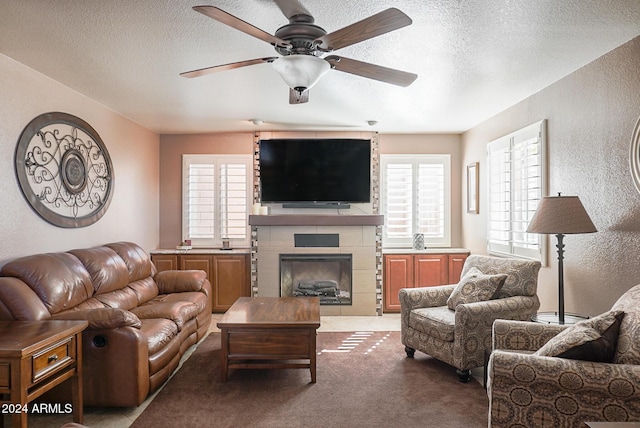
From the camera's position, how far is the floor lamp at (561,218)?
9.31ft

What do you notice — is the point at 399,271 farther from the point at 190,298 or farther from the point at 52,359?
the point at 52,359

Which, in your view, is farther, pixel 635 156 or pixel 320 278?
pixel 320 278

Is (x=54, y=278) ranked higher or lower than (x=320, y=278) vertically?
higher

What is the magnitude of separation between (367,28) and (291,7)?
387 mm

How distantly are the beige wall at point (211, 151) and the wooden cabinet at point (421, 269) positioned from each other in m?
0.51

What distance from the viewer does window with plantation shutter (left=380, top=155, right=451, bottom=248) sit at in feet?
19.2

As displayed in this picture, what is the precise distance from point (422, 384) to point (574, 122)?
245 centimetres

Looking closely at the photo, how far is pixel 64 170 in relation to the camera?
12.1 ft

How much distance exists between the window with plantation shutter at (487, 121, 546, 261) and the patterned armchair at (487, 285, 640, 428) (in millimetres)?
1898

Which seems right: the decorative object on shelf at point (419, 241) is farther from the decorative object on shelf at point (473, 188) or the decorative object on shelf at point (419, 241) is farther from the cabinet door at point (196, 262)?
the cabinet door at point (196, 262)

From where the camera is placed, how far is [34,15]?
2379 millimetres

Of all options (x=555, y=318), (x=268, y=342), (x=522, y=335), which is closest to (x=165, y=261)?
(x=268, y=342)

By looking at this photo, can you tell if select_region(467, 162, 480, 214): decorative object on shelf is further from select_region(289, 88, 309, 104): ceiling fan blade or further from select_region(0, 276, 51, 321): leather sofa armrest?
select_region(0, 276, 51, 321): leather sofa armrest

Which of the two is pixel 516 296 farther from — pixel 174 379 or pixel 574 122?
pixel 174 379
